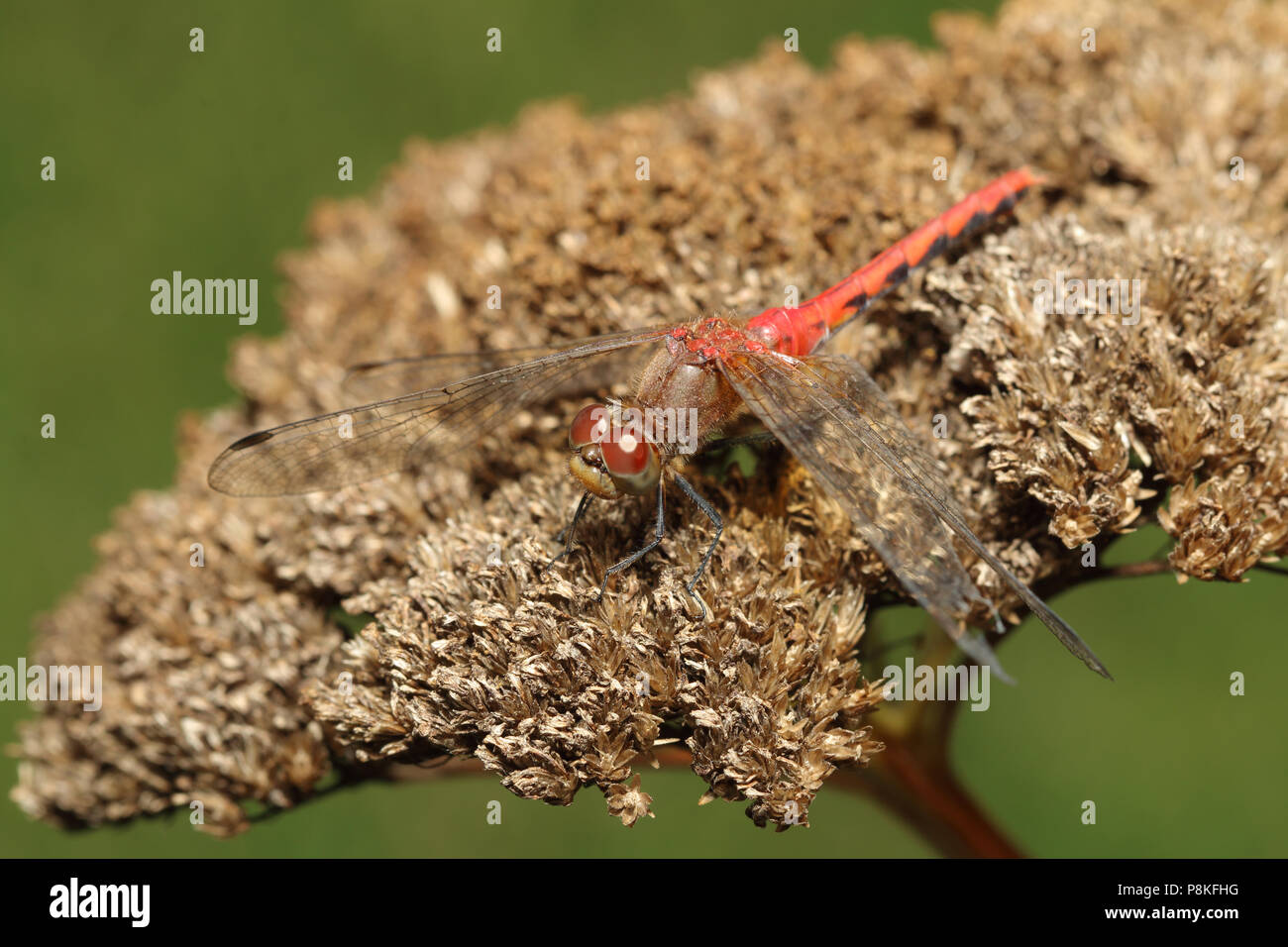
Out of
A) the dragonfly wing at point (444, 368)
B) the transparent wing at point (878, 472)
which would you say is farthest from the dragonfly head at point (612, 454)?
the dragonfly wing at point (444, 368)

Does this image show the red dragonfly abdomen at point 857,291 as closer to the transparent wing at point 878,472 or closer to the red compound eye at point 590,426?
the transparent wing at point 878,472

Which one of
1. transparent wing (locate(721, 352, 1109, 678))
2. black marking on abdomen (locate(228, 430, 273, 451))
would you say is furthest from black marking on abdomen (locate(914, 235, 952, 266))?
black marking on abdomen (locate(228, 430, 273, 451))

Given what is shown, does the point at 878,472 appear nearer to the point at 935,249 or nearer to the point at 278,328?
the point at 935,249

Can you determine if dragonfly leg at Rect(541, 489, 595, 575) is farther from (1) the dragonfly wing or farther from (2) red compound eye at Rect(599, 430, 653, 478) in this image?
(1) the dragonfly wing

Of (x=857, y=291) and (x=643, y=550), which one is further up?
(x=857, y=291)

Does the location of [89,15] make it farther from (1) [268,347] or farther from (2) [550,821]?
(2) [550,821]

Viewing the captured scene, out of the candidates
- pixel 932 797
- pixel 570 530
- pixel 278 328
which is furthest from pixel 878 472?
pixel 278 328

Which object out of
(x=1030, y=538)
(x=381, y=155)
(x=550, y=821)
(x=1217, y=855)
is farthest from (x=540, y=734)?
(x=381, y=155)
